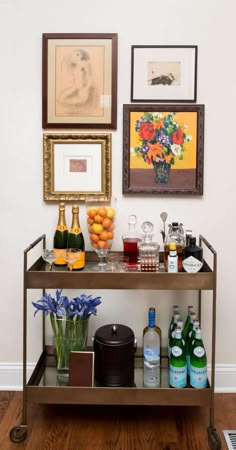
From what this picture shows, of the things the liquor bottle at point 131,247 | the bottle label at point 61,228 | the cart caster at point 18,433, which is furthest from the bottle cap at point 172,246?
the cart caster at point 18,433

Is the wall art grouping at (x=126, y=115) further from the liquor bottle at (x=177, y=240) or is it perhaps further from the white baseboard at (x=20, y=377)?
the white baseboard at (x=20, y=377)

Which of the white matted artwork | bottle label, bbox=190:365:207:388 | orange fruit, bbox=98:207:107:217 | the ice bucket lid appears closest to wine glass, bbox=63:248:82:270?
orange fruit, bbox=98:207:107:217

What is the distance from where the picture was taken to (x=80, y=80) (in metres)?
1.91

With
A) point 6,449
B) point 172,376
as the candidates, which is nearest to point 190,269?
point 172,376

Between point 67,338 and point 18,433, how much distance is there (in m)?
0.44

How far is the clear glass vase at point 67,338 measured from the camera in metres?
1.74

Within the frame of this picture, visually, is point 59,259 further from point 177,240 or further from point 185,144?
point 185,144

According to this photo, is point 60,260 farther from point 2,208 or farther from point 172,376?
point 172,376

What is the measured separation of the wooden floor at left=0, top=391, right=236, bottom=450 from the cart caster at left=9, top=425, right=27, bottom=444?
21 mm

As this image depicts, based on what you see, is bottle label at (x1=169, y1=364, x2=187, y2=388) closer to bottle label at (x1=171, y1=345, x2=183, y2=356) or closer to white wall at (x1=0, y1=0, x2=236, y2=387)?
bottle label at (x1=171, y1=345, x2=183, y2=356)

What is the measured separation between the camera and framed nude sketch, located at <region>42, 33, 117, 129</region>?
1898mm

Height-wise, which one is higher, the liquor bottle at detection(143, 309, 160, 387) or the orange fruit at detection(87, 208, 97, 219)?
the orange fruit at detection(87, 208, 97, 219)

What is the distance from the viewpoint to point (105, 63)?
74.9 inches

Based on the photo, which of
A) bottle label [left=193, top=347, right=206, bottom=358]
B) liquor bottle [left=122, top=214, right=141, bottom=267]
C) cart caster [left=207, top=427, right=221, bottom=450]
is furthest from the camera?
liquor bottle [left=122, top=214, right=141, bottom=267]
